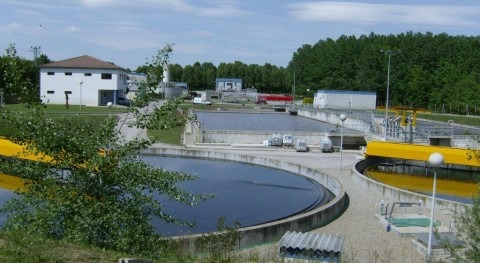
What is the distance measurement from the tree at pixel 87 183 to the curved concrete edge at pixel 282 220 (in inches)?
164

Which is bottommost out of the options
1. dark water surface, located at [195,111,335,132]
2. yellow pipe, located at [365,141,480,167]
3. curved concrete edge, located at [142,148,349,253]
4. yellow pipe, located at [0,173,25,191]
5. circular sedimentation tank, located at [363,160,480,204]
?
circular sedimentation tank, located at [363,160,480,204]

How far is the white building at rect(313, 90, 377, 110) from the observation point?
273 ft

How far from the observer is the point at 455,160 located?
27.7 m

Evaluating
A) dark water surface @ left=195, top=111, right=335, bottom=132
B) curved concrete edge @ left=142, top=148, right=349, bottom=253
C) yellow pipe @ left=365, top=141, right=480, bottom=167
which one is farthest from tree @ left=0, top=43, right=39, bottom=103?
dark water surface @ left=195, top=111, right=335, bottom=132

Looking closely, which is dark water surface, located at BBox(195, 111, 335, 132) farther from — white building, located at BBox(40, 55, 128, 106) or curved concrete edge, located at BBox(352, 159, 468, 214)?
curved concrete edge, located at BBox(352, 159, 468, 214)

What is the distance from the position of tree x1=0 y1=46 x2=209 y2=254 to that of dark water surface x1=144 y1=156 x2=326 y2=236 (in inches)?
249

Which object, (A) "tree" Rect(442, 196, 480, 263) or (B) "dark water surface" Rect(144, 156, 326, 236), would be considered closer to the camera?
(A) "tree" Rect(442, 196, 480, 263)

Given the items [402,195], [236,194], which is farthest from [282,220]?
[402,195]

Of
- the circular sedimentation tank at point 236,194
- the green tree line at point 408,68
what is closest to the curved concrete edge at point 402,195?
the circular sedimentation tank at point 236,194

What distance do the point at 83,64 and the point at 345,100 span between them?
3987cm

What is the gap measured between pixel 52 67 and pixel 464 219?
6219cm

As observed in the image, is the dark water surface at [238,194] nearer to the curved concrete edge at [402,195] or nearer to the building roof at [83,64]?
the curved concrete edge at [402,195]

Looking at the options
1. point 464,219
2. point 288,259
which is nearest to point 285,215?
point 288,259

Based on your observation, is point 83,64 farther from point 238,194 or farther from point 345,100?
point 238,194
